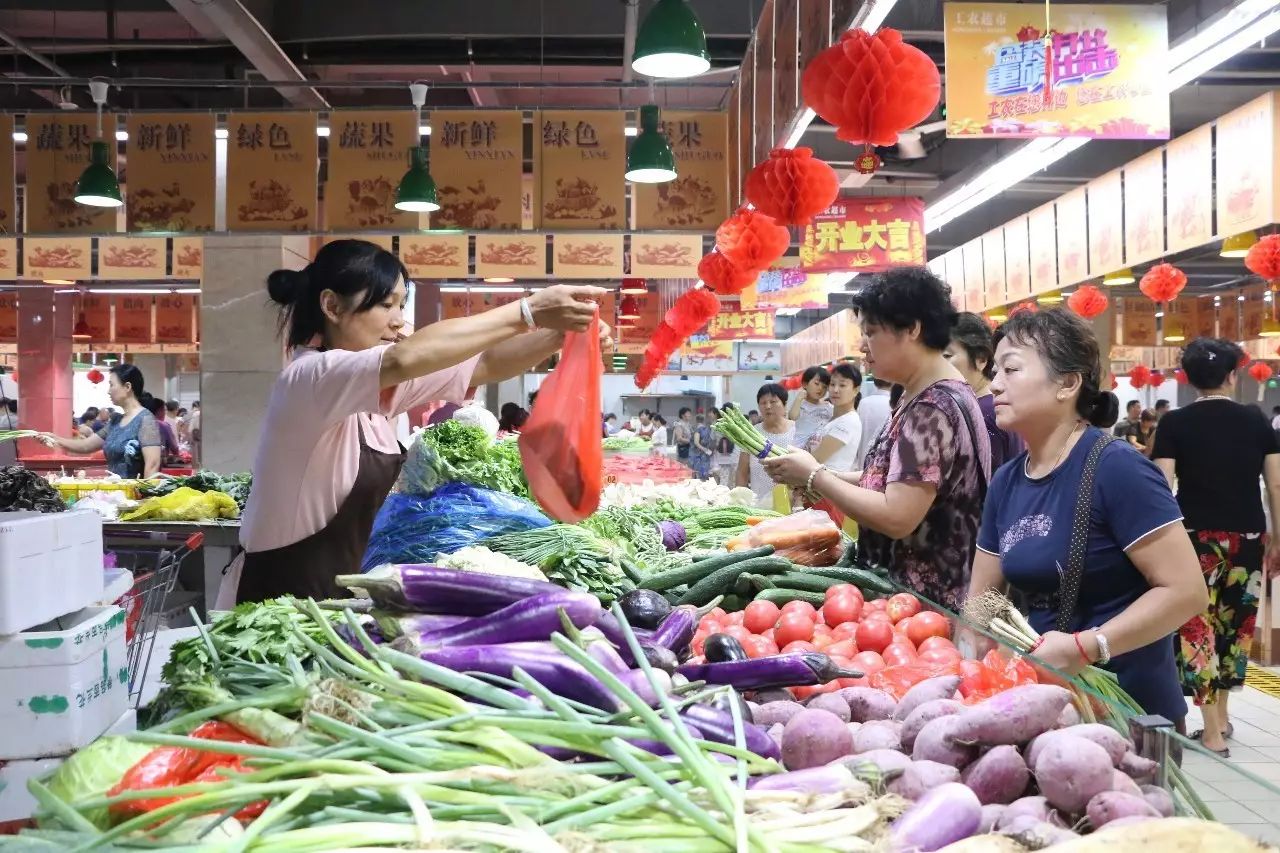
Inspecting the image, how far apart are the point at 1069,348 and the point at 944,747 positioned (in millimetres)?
1687

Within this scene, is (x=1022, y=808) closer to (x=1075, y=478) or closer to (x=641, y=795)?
(x=641, y=795)

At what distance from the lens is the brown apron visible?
3.06m

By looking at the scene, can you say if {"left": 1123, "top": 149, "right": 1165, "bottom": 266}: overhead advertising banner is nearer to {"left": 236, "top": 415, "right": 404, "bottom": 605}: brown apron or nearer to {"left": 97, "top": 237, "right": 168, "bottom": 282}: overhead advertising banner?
{"left": 236, "top": 415, "right": 404, "bottom": 605}: brown apron

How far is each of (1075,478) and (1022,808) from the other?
1.60 metres

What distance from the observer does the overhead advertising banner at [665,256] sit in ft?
38.8

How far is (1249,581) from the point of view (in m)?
5.93

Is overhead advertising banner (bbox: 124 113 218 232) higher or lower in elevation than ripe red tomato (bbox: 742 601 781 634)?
higher

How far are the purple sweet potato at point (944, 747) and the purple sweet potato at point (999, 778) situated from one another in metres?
0.04

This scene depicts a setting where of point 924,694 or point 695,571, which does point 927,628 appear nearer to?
point 924,694

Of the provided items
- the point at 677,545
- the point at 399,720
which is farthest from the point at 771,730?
the point at 677,545

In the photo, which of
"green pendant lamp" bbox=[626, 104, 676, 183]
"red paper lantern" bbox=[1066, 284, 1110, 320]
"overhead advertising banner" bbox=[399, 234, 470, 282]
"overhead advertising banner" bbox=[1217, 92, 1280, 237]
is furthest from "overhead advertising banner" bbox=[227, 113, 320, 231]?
"red paper lantern" bbox=[1066, 284, 1110, 320]

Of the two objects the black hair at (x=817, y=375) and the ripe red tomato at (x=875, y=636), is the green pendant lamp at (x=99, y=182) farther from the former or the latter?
the ripe red tomato at (x=875, y=636)

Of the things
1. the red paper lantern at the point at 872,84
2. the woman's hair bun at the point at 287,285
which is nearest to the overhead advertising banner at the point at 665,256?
the red paper lantern at the point at 872,84

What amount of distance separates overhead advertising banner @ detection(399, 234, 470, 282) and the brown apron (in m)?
9.02
